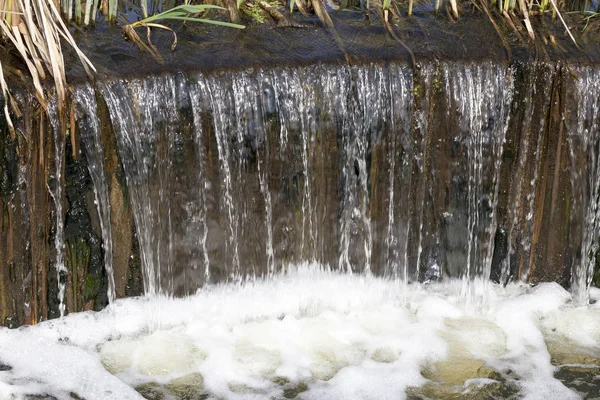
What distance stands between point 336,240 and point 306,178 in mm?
389

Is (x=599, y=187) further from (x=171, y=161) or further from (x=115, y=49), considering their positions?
(x=115, y=49)

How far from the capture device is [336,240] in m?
4.91

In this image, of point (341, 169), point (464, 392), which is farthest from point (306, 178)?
point (464, 392)

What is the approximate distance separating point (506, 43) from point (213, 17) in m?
1.55

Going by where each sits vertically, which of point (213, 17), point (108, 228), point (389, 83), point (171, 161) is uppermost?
point (213, 17)

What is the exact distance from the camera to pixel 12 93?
4.09 metres

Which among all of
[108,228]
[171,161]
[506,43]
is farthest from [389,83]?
[108,228]

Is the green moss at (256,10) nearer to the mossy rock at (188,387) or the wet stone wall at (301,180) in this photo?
the wet stone wall at (301,180)

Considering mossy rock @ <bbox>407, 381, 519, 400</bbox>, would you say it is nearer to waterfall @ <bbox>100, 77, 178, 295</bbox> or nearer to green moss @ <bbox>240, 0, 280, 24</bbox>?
waterfall @ <bbox>100, 77, 178, 295</bbox>

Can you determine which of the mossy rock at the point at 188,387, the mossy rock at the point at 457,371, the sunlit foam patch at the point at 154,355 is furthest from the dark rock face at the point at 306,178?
the mossy rock at the point at 457,371

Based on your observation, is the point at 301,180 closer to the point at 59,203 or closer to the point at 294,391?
the point at 294,391

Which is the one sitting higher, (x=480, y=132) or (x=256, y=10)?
(x=256, y=10)

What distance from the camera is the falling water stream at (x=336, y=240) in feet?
14.3

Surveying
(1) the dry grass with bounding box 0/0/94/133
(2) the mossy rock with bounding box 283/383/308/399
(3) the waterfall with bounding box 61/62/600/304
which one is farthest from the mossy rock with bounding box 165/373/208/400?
(1) the dry grass with bounding box 0/0/94/133
